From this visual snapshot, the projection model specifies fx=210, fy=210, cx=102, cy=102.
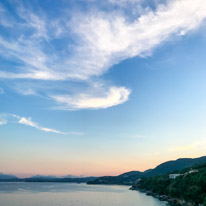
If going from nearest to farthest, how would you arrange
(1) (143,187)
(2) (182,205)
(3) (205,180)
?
(3) (205,180) → (2) (182,205) → (1) (143,187)

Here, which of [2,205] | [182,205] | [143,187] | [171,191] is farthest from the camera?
[143,187]

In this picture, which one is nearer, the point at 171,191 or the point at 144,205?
the point at 144,205

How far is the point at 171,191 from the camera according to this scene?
81438mm

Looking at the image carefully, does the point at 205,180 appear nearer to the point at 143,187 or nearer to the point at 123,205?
the point at 123,205

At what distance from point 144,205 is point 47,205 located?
115 feet

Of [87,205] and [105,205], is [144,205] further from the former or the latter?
[87,205]

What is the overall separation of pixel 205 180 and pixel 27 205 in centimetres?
6029

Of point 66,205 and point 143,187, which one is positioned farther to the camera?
point 143,187

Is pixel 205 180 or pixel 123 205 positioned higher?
pixel 205 180

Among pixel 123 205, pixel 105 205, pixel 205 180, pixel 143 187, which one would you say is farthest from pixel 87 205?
pixel 143 187

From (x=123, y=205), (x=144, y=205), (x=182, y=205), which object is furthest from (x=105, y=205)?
(x=182, y=205)

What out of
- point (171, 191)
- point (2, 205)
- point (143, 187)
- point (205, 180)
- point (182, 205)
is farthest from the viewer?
point (143, 187)

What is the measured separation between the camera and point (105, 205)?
78.6m

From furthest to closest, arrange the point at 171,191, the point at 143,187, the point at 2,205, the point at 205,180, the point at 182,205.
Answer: the point at 143,187
the point at 171,191
the point at 2,205
the point at 182,205
the point at 205,180
